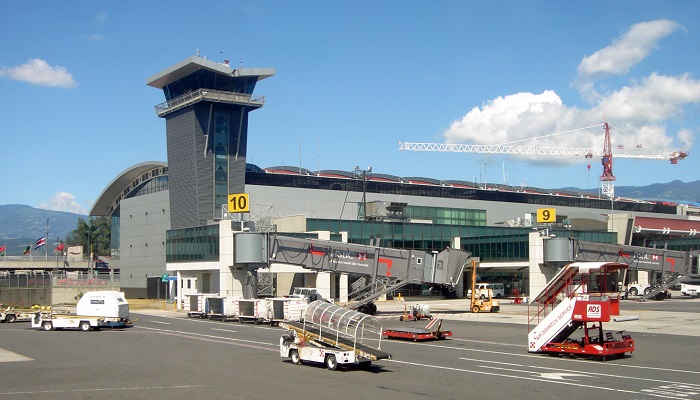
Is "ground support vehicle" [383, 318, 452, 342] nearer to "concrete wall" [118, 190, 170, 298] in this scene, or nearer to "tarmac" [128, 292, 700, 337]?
"tarmac" [128, 292, 700, 337]

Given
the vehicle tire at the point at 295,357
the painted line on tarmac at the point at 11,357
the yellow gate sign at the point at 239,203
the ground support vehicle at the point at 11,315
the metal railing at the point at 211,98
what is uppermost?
the metal railing at the point at 211,98

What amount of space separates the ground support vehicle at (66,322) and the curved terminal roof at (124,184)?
195ft

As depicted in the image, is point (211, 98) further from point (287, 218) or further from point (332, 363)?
point (332, 363)

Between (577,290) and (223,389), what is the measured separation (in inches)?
690

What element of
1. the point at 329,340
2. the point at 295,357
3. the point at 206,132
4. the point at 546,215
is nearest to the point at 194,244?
the point at 206,132

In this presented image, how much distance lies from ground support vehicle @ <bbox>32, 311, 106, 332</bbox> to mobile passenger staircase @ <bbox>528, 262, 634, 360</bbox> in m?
30.9

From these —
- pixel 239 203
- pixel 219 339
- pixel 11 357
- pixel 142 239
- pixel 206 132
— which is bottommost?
pixel 219 339

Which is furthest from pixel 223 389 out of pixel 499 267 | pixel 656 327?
pixel 499 267

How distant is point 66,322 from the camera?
50406 millimetres

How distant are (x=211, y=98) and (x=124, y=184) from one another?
120 ft

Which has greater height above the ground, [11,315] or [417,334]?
[417,334]

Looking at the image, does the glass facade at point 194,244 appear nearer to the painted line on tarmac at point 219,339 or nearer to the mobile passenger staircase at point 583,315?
the painted line on tarmac at point 219,339

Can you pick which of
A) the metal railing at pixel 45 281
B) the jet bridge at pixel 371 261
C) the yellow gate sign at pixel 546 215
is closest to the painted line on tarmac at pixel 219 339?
the jet bridge at pixel 371 261

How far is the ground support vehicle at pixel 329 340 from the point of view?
27.6 meters
